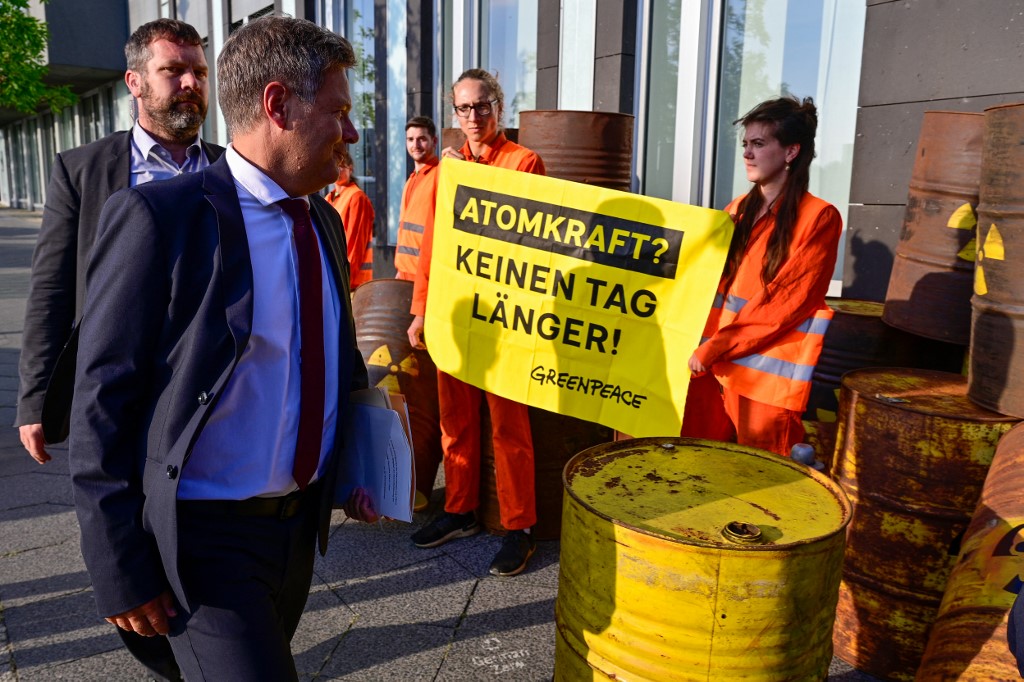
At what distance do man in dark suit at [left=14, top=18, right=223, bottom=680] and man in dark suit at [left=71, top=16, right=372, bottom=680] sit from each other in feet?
2.75

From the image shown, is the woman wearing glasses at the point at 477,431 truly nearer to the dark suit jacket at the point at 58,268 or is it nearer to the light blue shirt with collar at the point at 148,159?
the light blue shirt with collar at the point at 148,159

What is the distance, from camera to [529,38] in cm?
802

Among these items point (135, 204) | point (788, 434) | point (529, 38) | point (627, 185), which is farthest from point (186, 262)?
point (529, 38)

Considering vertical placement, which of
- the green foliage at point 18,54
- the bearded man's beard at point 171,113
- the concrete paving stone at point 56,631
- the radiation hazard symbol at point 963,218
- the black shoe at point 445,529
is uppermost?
the green foliage at point 18,54

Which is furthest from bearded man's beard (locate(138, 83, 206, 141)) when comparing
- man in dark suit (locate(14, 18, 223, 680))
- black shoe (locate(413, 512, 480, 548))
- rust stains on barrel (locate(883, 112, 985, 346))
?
rust stains on barrel (locate(883, 112, 985, 346))

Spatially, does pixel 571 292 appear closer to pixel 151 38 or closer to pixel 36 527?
pixel 151 38

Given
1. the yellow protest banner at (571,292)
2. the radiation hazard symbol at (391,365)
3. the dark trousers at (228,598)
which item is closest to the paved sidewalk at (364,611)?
the radiation hazard symbol at (391,365)

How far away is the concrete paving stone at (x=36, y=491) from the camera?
4445 millimetres

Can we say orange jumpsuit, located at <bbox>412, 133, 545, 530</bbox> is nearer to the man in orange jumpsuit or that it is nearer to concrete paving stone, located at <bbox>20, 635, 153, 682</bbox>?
the man in orange jumpsuit

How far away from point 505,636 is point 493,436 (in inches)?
38.7

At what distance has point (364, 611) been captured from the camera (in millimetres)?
3316

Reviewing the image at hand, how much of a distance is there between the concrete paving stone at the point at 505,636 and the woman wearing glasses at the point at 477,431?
0.21 metres

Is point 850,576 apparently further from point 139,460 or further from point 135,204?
point 135,204

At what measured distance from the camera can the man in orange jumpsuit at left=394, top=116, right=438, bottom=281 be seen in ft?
18.5
